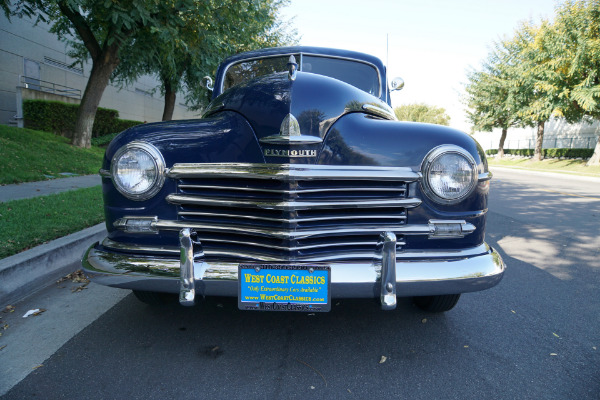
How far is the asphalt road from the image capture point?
184cm

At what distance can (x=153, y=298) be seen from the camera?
8.59 ft

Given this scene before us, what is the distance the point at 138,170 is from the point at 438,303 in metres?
2.00

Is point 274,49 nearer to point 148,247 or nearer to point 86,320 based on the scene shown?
point 148,247

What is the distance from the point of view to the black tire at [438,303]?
2.49 metres

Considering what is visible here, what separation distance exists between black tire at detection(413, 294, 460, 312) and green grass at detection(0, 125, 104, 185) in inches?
276

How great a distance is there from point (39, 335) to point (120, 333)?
1.52 ft

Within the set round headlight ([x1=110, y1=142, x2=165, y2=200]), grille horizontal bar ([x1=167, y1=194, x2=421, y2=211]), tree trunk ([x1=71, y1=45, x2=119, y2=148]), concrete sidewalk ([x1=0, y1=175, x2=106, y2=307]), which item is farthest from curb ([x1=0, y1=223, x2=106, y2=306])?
tree trunk ([x1=71, y1=45, x2=119, y2=148])

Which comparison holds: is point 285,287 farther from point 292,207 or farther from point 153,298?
point 153,298

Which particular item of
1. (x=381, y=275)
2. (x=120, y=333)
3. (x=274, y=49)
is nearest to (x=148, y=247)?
(x=120, y=333)

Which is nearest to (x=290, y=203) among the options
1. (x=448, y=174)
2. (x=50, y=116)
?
(x=448, y=174)

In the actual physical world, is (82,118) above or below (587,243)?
above

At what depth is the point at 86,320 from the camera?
2523 mm

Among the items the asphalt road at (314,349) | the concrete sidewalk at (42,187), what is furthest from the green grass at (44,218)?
the asphalt road at (314,349)

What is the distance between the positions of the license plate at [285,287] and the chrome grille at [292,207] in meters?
0.13
